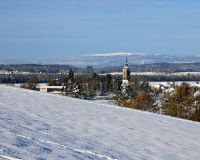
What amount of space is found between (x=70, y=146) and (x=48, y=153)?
2.76 ft

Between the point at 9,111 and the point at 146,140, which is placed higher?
the point at 9,111

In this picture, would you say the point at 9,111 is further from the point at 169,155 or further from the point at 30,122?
the point at 169,155

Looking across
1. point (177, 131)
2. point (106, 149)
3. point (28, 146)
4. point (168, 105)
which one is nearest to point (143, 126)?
point (177, 131)

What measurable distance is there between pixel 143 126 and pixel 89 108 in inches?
86.9

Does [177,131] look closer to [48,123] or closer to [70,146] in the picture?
[48,123]

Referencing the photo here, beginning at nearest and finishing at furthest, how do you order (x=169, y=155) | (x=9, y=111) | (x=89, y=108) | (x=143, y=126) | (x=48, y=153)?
(x=48, y=153), (x=169, y=155), (x=9, y=111), (x=143, y=126), (x=89, y=108)

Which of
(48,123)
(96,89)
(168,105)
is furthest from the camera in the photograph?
(96,89)

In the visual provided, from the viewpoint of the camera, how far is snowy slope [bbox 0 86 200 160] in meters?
6.41

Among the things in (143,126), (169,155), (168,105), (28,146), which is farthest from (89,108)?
(168,105)

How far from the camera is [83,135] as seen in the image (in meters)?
8.23

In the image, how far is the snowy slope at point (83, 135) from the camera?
641 cm

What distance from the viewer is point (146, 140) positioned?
9.06 metres

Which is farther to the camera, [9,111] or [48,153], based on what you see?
[9,111]

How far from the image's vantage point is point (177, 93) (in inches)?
1678
